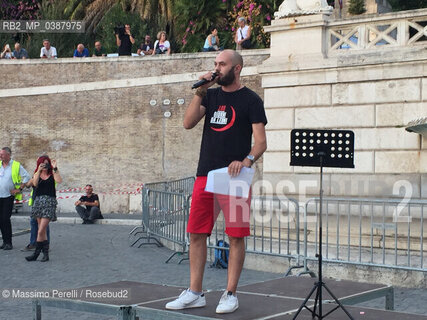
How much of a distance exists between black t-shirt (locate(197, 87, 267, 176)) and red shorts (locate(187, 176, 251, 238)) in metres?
0.19

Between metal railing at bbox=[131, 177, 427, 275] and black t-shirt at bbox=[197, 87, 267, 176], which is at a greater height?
black t-shirt at bbox=[197, 87, 267, 176]

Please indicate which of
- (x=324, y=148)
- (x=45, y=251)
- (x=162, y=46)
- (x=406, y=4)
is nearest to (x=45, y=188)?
(x=45, y=251)

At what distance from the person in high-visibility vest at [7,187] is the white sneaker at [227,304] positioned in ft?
30.0

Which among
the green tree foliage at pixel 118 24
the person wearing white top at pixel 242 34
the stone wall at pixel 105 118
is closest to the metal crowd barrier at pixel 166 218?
the person wearing white top at pixel 242 34

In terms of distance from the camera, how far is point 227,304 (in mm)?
6855

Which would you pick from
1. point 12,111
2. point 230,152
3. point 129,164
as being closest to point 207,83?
point 230,152

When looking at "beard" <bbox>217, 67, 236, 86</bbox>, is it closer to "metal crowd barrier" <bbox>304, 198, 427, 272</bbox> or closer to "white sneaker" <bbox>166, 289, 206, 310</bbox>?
"white sneaker" <bbox>166, 289, 206, 310</bbox>

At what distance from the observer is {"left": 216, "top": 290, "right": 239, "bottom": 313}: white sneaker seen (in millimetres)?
6816

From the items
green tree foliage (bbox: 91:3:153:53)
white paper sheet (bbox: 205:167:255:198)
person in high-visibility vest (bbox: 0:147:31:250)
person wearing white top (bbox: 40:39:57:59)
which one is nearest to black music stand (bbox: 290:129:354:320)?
white paper sheet (bbox: 205:167:255:198)

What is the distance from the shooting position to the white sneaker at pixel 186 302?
6992 mm

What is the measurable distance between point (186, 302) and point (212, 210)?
0.80 metres

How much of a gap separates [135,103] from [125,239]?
9973 millimetres

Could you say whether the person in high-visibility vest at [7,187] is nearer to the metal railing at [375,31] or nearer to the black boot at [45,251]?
the black boot at [45,251]

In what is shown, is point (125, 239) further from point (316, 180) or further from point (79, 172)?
point (79, 172)
